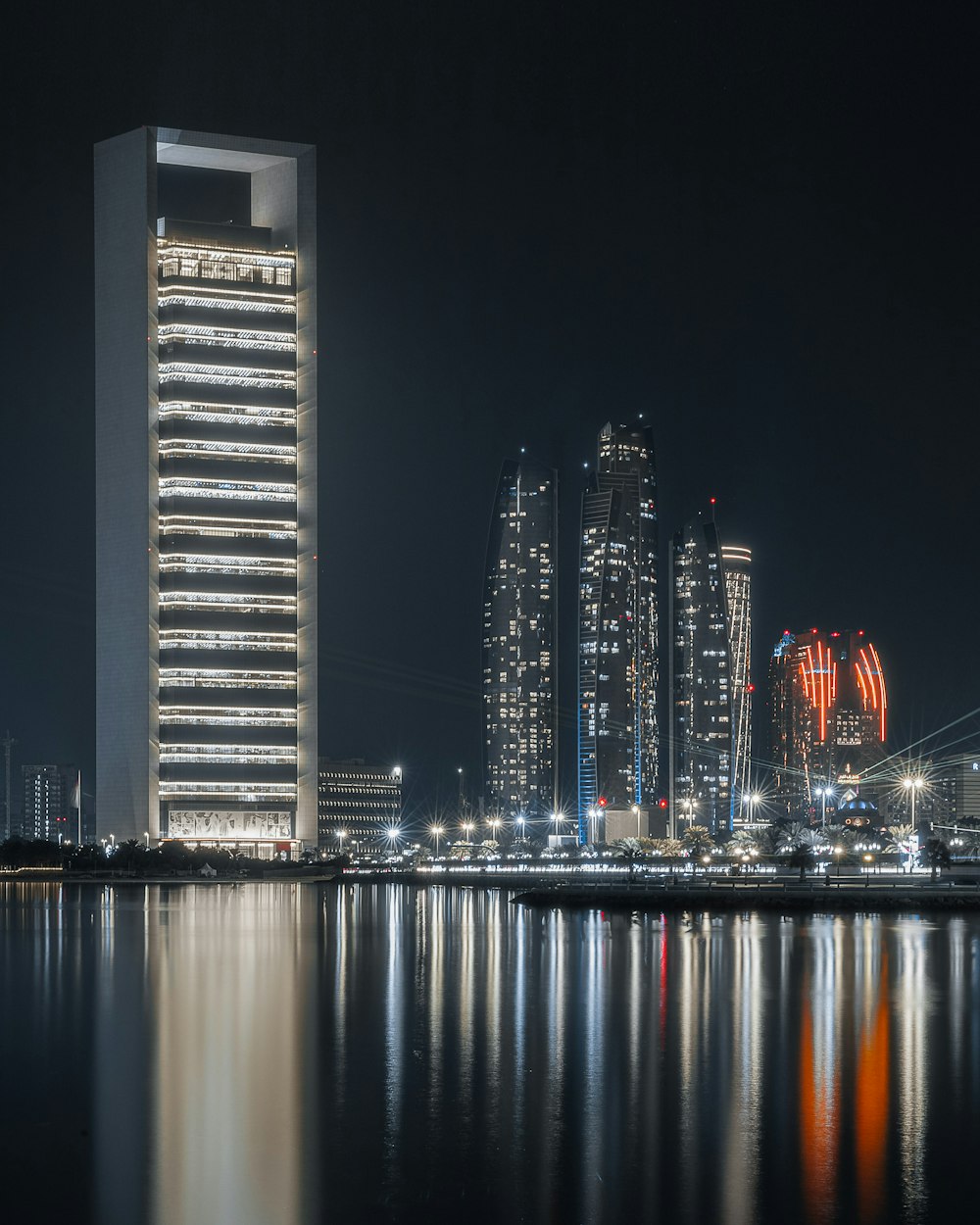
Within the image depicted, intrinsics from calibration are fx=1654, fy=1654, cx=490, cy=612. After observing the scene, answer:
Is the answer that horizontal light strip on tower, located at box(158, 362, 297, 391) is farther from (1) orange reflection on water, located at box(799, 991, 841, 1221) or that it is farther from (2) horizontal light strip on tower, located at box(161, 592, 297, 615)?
(1) orange reflection on water, located at box(799, 991, 841, 1221)

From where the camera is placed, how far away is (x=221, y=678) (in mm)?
163250

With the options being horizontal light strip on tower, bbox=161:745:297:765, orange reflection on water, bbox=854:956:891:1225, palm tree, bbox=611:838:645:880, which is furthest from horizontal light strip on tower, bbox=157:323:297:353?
orange reflection on water, bbox=854:956:891:1225

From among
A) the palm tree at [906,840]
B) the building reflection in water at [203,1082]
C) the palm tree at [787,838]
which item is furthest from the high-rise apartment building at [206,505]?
the building reflection in water at [203,1082]

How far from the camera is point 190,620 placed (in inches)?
6373

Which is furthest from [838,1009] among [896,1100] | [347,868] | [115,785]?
[115,785]

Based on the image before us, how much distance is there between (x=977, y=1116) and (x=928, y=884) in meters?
73.5

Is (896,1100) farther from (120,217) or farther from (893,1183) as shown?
(120,217)

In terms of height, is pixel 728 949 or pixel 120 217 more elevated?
pixel 120 217

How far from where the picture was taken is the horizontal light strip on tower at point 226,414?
161 metres

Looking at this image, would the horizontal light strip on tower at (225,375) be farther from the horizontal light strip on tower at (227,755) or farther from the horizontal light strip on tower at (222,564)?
the horizontal light strip on tower at (227,755)

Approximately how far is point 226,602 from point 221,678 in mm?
7578

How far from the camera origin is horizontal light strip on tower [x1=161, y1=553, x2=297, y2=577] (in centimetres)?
16162

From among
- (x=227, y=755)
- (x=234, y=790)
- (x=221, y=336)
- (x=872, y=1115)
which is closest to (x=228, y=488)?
(x=221, y=336)

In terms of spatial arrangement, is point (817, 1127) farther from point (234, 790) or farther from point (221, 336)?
point (221, 336)
